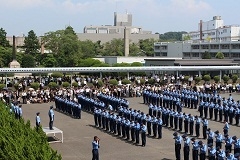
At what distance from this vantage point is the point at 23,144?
10508mm

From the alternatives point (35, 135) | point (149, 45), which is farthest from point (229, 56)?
point (35, 135)

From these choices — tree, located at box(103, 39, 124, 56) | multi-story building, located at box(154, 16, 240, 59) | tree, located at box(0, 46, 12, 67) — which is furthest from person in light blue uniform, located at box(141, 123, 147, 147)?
tree, located at box(103, 39, 124, 56)

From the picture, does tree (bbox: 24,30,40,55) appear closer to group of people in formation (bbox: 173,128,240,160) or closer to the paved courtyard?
the paved courtyard

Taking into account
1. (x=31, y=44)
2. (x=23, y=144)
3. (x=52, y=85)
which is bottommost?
(x=52, y=85)

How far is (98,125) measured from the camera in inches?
885

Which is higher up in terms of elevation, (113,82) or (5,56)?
(5,56)

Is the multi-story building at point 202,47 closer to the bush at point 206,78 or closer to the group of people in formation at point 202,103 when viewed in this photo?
the bush at point 206,78

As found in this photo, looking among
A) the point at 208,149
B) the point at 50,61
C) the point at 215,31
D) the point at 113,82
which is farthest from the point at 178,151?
the point at 215,31

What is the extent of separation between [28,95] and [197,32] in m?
125

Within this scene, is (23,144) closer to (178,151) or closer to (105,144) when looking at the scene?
(178,151)

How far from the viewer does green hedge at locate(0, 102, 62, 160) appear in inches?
386

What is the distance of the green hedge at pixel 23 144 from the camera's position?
9.80 metres

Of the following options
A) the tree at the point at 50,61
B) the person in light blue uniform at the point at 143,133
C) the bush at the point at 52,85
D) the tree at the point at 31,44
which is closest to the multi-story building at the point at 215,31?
the tree at the point at 31,44

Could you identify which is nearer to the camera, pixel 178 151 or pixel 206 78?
pixel 178 151
